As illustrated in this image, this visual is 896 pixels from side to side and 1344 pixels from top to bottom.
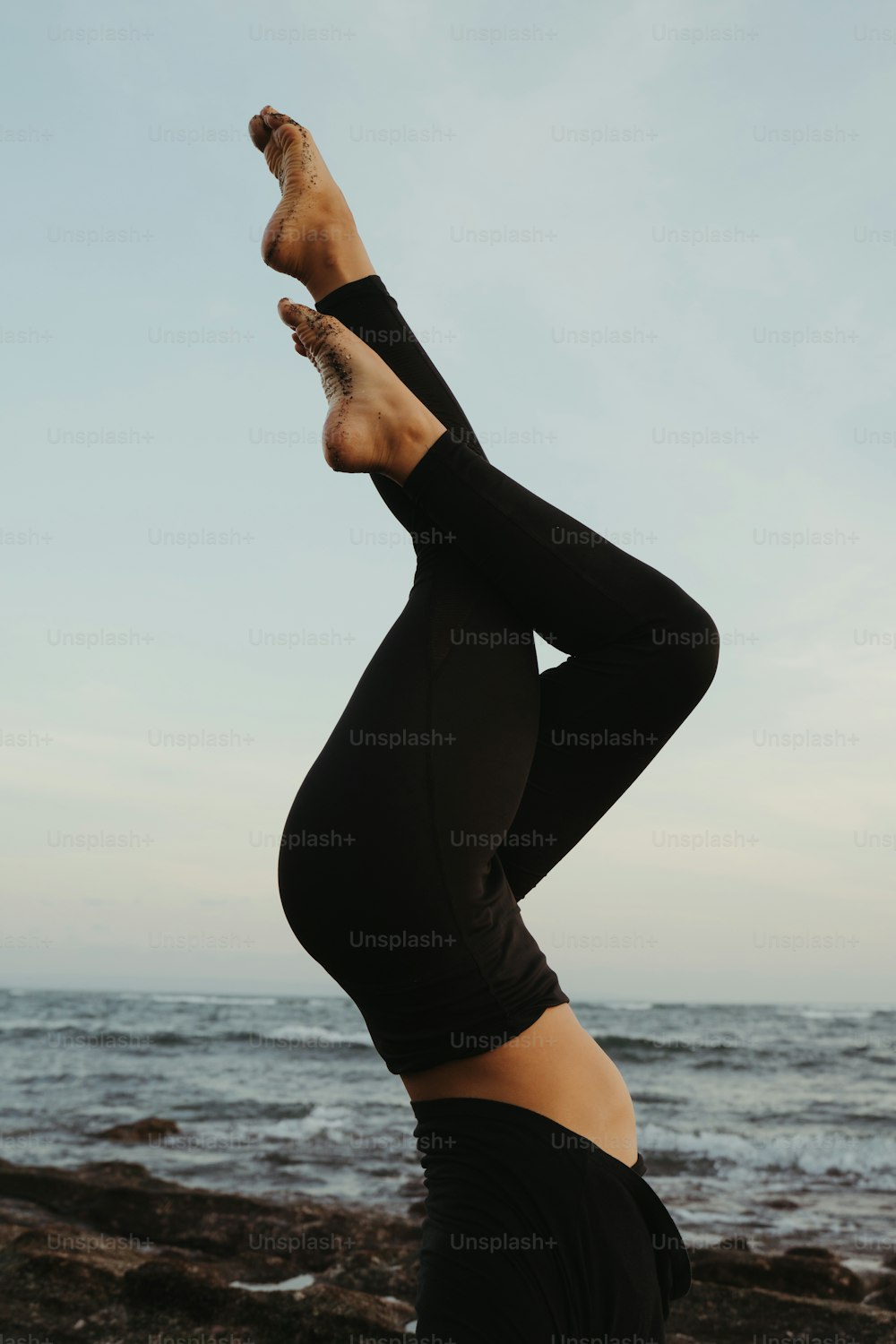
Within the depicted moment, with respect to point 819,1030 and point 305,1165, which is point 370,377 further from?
point 819,1030

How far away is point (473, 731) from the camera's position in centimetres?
144

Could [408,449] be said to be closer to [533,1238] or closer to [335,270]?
[335,270]

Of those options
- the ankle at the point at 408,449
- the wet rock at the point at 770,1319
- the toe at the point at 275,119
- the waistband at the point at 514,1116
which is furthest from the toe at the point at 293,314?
the wet rock at the point at 770,1319

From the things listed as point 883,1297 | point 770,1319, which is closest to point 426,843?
point 770,1319

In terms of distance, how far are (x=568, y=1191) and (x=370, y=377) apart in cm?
123

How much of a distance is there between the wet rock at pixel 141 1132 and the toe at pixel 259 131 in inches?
398

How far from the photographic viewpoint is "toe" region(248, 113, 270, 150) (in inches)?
80.8

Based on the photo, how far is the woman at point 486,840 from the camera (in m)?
1.39

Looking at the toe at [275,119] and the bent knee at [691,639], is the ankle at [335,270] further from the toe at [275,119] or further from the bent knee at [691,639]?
the bent knee at [691,639]

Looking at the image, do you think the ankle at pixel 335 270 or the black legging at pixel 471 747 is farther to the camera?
the ankle at pixel 335 270

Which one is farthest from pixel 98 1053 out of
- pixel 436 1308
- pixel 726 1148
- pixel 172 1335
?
pixel 436 1308

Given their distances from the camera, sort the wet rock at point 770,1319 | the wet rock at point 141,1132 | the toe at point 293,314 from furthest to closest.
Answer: the wet rock at point 141,1132 → the wet rock at point 770,1319 → the toe at point 293,314

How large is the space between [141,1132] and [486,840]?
34.7 ft

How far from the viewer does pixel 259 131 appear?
2.07m
